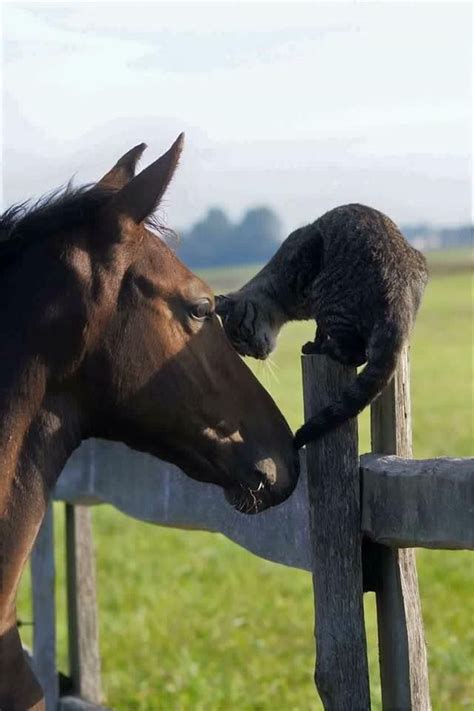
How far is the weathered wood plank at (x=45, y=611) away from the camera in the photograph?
489 centimetres

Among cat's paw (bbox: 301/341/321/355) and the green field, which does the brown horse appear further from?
the green field

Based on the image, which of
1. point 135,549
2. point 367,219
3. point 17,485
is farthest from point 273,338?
point 135,549

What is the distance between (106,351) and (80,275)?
19 cm

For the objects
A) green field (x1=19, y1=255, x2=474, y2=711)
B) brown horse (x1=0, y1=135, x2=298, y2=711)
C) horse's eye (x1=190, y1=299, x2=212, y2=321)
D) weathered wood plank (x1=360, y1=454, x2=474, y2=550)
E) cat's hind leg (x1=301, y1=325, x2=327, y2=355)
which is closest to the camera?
weathered wood plank (x1=360, y1=454, x2=474, y2=550)

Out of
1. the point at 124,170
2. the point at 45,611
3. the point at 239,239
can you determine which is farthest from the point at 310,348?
the point at 239,239

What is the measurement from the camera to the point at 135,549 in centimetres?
1078

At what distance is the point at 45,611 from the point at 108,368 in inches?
102

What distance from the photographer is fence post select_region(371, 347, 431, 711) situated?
2867 millimetres

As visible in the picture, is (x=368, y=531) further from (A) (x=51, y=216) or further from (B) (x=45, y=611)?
(B) (x=45, y=611)

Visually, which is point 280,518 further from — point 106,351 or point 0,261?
point 0,261

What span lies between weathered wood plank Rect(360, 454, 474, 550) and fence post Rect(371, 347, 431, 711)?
0.09 m

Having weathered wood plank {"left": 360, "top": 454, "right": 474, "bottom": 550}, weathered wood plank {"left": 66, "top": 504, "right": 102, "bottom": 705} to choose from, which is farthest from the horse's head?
weathered wood plank {"left": 66, "top": 504, "right": 102, "bottom": 705}

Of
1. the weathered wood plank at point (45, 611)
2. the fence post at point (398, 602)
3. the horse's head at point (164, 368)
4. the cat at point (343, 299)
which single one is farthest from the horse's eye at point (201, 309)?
the weathered wood plank at point (45, 611)

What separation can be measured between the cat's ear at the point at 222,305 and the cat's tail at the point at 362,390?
946 millimetres
